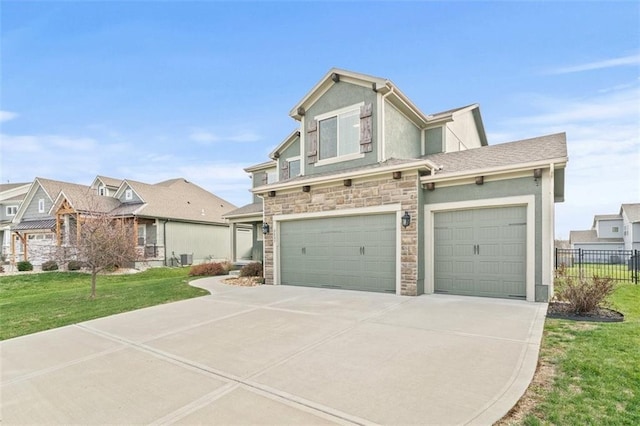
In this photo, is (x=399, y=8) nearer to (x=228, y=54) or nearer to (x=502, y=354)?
(x=228, y=54)

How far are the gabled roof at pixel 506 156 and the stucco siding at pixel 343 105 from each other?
231 cm

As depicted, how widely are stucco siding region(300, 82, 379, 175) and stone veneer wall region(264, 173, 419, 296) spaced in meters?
0.99

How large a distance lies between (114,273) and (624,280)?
24570mm

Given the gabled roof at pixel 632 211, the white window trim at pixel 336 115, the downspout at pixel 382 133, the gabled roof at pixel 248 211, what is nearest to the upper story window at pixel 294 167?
the gabled roof at pixel 248 211

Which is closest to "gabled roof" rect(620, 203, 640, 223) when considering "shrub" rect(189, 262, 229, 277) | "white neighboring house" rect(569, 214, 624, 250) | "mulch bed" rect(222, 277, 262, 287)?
"white neighboring house" rect(569, 214, 624, 250)

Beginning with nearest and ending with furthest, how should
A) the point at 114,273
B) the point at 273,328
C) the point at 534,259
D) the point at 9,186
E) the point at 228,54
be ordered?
1. the point at 273,328
2. the point at 534,259
3. the point at 228,54
4. the point at 114,273
5. the point at 9,186

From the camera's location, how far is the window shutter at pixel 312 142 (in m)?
11.7

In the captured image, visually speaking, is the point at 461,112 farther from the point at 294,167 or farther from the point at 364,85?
the point at 294,167

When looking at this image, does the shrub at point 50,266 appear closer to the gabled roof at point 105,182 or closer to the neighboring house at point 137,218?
the neighboring house at point 137,218

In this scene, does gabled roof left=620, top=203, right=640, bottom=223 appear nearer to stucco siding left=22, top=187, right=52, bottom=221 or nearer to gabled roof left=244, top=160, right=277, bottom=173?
gabled roof left=244, top=160, right=277, bottom=173

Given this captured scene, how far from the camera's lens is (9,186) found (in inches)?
1259

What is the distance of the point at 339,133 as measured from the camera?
11344 mm

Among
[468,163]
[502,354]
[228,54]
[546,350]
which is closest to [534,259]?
[468,163]

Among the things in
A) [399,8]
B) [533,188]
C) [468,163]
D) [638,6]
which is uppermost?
[399,8]
